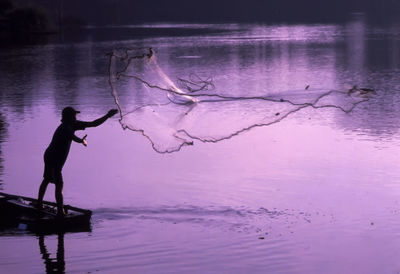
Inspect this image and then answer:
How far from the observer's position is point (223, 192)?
1452 cm

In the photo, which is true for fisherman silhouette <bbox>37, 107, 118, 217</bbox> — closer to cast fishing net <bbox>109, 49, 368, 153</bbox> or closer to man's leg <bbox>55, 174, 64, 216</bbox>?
man's leg <bbox>55, 174, 64, 216</bbox>

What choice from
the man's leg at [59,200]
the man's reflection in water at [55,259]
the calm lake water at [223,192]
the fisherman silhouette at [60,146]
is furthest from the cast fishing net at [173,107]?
the man's reflection in water at [55,259]

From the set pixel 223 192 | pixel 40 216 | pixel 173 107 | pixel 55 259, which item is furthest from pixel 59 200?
pixel 223 192

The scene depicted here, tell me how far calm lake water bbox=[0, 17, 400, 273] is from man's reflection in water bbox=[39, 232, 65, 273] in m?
0.02

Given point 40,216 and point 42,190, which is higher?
→ point 42,190

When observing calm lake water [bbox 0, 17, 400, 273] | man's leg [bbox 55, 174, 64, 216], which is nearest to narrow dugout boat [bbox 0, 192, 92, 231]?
man's leg [bbox 55, 174, 64, 216]

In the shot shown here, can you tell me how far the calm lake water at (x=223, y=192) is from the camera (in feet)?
36.9

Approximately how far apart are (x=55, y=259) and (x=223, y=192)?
3.93m

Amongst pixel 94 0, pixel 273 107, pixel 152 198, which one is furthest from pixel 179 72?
pixel 94 0

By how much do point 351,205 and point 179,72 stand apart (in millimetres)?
21652

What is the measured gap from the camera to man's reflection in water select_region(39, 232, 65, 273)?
35.9 feet

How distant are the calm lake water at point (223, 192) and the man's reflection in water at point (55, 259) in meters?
0.02

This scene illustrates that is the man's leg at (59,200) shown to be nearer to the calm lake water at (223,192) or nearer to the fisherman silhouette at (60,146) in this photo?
the fisherman silhouette at (60,146)

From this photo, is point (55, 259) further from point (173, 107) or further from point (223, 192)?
point (223, 192)
